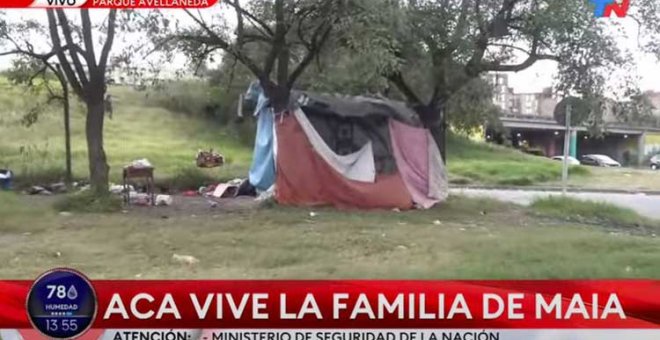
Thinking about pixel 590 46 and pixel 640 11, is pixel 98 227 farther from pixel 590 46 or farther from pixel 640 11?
pixel 640 11

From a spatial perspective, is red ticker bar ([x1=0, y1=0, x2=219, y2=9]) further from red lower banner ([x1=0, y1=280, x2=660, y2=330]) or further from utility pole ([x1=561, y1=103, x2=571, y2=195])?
utility pole ([x1=561, y1=103, x2=571, y2=195])

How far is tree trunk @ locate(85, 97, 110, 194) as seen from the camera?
2.12 m

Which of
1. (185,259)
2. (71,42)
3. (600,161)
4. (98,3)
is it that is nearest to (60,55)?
(71,42)

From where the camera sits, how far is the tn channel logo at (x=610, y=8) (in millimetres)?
2064

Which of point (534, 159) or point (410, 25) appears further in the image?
point (534, 159)

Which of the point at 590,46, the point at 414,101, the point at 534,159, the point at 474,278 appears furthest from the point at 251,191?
the point at 590,46

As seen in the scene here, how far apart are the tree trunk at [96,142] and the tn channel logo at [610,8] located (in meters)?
1.40

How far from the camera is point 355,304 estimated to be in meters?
2.14

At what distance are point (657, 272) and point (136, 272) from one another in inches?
58.2

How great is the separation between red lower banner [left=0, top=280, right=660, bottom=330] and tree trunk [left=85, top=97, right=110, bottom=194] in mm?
327

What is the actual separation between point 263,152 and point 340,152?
22 centimetres

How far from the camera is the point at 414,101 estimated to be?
2164 millimetres

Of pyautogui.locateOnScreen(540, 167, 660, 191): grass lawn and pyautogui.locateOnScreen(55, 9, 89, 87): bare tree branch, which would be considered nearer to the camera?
pyautogui.locateOnScreen(55, 9, 89, 87): bare tree branch

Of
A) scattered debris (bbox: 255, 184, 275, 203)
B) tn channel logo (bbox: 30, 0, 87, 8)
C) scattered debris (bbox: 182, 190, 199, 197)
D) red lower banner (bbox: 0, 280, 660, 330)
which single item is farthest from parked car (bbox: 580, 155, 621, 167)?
tn channel logo (bbox: 30, 0, 87, 8)
